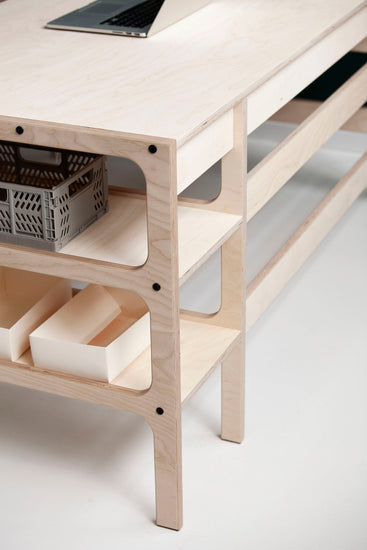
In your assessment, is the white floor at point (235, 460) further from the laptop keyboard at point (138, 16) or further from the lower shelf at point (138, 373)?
the laptop keyboard at point (138, 16)

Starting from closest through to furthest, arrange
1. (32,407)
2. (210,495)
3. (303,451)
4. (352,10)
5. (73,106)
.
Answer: (73,106), (210,495), (303,451), (32,407), (352,10)

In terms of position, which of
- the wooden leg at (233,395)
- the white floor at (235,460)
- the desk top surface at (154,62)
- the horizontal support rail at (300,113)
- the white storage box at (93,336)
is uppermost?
the desk top surface at (154,62)

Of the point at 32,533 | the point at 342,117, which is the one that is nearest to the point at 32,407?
the point at 32,533

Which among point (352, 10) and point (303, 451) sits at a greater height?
point (352, 10)

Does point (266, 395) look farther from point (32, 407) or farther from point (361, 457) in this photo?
point (32, 407)

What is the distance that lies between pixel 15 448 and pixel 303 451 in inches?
25.9

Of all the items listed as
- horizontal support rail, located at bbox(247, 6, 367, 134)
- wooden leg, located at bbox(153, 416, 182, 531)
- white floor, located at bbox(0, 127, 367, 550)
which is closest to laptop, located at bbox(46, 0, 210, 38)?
horizontal support rail, located at bbox(247, 6, 367, 134)

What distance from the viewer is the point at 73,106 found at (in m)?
1.63

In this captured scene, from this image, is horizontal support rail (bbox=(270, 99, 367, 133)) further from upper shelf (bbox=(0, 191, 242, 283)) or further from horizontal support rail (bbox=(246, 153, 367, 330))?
upper shelf (bbox=(0, 191, 242, 283))

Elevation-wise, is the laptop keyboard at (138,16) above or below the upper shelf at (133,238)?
above

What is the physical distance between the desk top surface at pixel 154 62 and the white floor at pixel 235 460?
2.64ft

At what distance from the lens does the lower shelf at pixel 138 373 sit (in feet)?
5.62

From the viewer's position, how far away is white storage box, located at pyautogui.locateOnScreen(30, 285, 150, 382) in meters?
1.71

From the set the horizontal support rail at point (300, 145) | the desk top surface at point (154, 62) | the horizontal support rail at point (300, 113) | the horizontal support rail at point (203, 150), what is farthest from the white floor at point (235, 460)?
the horizontal support rail at point (300, 113)
